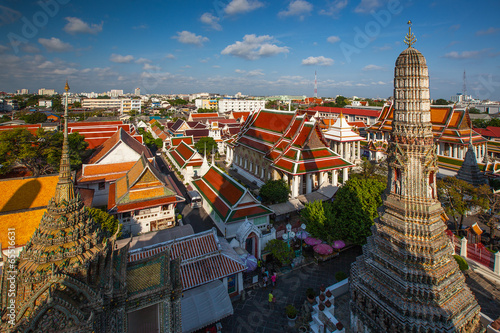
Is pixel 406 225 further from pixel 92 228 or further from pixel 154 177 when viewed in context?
pixel 154 177

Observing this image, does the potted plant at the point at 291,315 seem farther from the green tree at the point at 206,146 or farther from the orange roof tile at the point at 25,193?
the green tree at the point at 206,146

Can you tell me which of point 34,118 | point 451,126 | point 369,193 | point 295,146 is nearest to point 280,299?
point 369,193

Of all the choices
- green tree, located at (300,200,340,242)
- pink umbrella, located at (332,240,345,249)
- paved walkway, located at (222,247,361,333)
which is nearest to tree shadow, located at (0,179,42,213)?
paved walkway, located at (222,247,361,333)

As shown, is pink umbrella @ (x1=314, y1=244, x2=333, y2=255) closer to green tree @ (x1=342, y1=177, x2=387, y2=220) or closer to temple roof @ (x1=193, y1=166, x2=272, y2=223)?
green tree @ (x1=342, y1=177, x2=387, y2=220)

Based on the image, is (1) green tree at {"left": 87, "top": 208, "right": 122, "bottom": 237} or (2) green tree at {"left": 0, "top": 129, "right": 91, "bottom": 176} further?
(2) green tree at {"left": 0, "top": 129, "right": 91, "bottom": 176}

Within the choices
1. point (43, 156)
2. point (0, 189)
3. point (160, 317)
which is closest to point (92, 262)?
point (160, 317)
